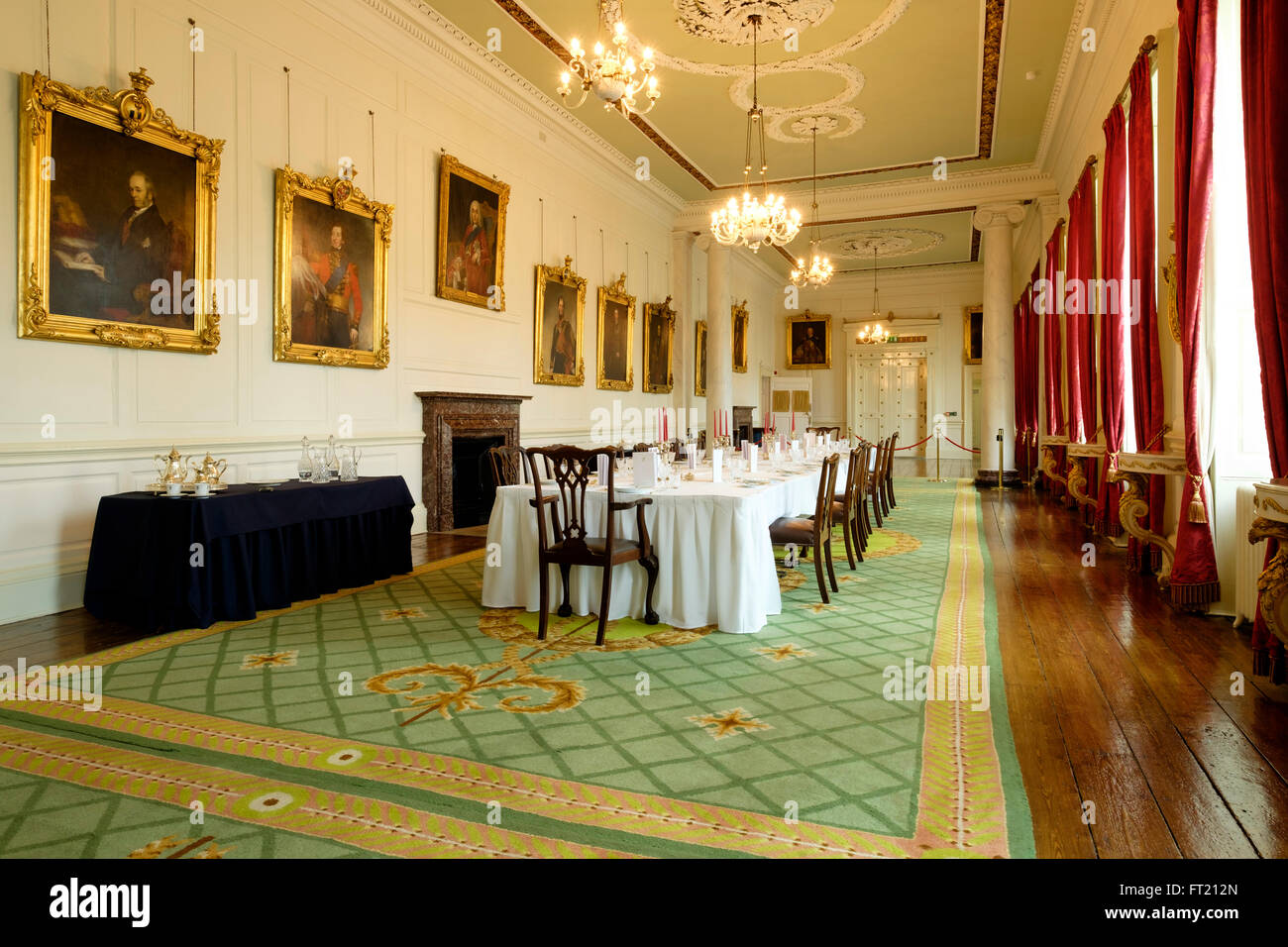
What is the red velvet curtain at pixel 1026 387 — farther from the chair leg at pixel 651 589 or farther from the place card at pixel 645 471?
the chair leg at pixel 651 589

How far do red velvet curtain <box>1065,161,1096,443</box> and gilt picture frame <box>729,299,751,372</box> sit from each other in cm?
782

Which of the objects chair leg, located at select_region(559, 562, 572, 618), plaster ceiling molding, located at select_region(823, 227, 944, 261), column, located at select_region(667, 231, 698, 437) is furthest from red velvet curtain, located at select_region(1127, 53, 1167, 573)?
plaster ceiling molding, located at select_region(823, 227, 944, 261)

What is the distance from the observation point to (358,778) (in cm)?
235

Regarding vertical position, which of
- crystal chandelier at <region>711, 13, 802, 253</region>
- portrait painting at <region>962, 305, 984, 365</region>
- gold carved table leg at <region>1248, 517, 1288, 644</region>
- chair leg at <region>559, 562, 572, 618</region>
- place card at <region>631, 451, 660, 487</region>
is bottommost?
chair leg at <region>559, 562, 572, 618</region>

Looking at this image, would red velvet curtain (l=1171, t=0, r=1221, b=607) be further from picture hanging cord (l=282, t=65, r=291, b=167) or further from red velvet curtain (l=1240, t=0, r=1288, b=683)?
picture hanging cord (l=282, t=65, r=291, b=167)

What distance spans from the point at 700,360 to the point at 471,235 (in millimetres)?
6895

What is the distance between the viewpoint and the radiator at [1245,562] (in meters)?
3.80

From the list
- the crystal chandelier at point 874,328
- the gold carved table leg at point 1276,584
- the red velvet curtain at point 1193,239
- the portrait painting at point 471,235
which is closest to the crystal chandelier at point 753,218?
the portrait painting at point 471,235

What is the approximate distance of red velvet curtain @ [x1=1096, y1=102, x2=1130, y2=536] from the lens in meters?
6.15

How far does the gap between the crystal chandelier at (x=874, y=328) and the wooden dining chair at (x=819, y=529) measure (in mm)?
12439

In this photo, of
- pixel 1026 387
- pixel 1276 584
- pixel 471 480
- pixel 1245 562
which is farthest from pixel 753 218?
pixel 1026 387

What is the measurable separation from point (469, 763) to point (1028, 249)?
14484mm
